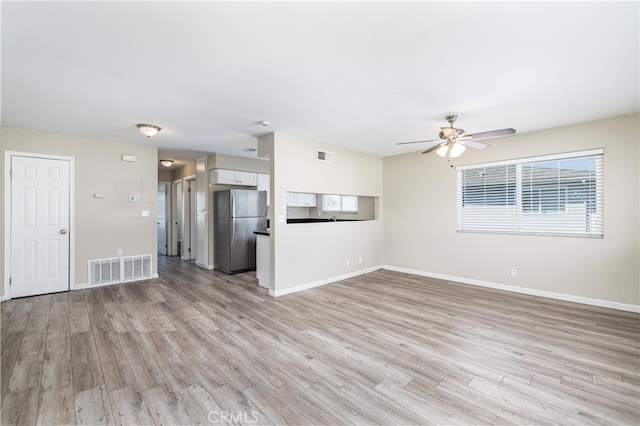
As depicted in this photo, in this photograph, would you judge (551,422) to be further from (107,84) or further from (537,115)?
(107,84)

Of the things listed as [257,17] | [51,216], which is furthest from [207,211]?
[257,17]

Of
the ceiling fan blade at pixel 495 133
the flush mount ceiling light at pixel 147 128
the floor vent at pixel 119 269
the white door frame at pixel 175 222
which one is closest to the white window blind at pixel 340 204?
the ceiling fan blade at pixel 495 133

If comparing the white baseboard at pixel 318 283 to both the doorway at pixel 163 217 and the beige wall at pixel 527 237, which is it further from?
the doorway at pixel 163 217

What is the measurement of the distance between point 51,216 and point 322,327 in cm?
459

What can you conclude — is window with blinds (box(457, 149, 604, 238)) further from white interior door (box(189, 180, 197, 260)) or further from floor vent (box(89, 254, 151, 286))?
white interior door (box(189, 180, 197, 260))

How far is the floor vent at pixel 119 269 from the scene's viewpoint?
4.88 m

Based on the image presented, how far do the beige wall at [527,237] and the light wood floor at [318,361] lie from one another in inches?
19.9

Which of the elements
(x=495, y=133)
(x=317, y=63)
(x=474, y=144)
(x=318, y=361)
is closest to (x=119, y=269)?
(x=318, y=361)

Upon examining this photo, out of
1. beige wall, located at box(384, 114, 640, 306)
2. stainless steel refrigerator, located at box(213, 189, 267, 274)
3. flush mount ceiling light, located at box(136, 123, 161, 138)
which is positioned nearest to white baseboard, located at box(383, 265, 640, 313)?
beige wall, located at box(384, 114, 640, 306)

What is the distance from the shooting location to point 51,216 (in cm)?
450

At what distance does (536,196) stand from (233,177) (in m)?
5.59

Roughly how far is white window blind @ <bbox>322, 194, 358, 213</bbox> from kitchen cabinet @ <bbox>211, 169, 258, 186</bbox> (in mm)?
1754

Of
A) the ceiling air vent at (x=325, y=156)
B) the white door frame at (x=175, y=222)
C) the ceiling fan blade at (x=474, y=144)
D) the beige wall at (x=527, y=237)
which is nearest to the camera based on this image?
the ceiling fan blade at (x=474, y=144)

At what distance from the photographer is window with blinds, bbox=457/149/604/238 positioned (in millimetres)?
3967
